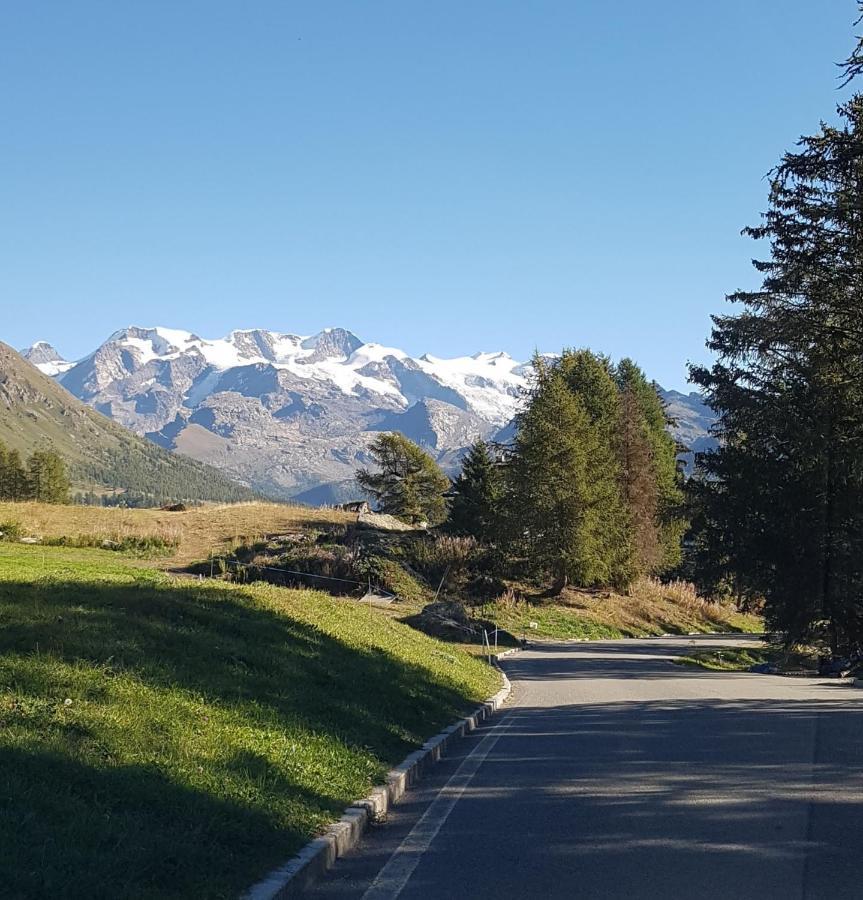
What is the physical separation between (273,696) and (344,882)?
402 cm

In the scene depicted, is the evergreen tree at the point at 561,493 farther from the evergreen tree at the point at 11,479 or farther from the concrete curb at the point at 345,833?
the evergreen tree at the point at 11,479

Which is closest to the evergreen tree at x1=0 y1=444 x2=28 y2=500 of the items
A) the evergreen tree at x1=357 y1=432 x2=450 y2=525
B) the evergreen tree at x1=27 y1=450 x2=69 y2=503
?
the evergreen tree at x1=27 y1=450 x2=69 y2=503

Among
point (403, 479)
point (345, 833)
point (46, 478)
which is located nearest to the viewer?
point (345, 833)

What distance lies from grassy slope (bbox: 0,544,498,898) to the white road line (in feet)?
1.93

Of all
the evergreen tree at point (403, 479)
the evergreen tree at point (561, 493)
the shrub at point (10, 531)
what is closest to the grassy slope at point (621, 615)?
the evergreen tree at point (561, 493)

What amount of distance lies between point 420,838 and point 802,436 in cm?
1733

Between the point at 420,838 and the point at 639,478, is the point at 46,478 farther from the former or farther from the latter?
the point at 420,838

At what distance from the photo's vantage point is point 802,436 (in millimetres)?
21828

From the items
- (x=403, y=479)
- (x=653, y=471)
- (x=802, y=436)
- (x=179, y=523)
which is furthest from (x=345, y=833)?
(x=403, y=479)

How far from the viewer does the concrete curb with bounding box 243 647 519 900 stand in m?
5.50

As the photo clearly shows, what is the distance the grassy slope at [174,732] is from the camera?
529 cm

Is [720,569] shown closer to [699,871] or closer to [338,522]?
[699,871]

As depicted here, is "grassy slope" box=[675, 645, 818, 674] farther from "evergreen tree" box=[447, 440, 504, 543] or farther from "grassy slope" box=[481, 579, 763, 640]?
"evergreen tree" box=[447, 440, 504, 543]

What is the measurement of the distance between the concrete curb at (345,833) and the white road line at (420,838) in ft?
1.15
